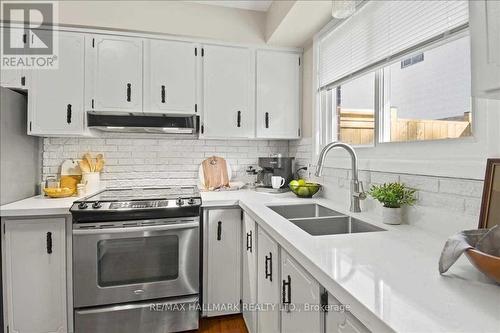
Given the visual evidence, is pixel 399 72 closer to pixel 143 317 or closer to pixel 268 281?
pixel 268 281

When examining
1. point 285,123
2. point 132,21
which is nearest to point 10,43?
point 132,21

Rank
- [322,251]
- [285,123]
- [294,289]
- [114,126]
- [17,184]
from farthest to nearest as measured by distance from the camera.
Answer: [285,123]
[114,126]
[17,184]
[294,289]
[322,251]

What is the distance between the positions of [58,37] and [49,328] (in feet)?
7.26

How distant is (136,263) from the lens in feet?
6.61

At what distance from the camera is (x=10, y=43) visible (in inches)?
88.9

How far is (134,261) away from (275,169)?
1419 millimetres

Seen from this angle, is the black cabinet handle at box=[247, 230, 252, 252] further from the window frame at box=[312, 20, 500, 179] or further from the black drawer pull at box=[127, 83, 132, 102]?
the black drawer pull at box=[127, 83, 132, 102]

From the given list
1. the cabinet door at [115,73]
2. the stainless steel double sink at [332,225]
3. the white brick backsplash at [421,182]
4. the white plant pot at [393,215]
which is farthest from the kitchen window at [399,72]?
the cabinet door at [115,73]

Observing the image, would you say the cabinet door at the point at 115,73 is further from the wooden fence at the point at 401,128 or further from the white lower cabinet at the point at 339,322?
the white lower cabinet at the point at 339,322

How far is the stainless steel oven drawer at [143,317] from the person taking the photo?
6.33ft

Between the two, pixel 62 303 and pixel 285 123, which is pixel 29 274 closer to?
pixel 62 303

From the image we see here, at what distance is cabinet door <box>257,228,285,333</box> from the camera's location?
1424 mm

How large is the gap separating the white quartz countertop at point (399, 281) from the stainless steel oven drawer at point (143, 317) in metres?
1.25

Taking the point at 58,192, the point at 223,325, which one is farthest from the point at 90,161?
the point at 223,325
